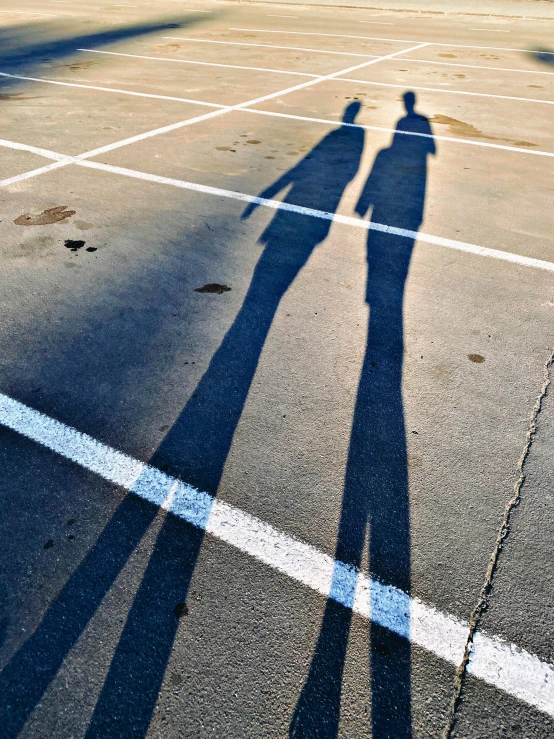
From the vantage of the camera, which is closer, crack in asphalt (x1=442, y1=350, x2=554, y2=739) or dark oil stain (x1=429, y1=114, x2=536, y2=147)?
crack in asphalt (x1=442, y1=350, x2=554, y2=739)

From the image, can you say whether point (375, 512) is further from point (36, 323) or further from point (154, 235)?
point (154, 235)

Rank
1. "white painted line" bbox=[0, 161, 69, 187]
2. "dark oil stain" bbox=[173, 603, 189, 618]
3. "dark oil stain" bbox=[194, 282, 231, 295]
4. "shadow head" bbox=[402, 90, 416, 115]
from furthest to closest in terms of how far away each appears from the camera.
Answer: "shadow head" bbox=[402, 90, 416, 115] < "white painted line" bbox=[0, 161, 69, 187] < "dark oil stain" bbox=[194, 282, 231, 295] < "dark oil stain" bbox=[173, 603, 189, 618]

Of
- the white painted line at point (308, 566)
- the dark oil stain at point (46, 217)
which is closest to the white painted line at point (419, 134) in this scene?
the dark oil stain at point (46, 217)

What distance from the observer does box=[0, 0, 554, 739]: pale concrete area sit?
2168mm

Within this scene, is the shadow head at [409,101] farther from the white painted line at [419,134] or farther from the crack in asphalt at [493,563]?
the crack in asphalt at [493,563]

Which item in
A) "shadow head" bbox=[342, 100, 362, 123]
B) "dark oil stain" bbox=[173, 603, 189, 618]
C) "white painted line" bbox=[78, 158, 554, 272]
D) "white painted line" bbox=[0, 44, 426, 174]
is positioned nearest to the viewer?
"dark oil stain" bbox=[173, 603, 189, 618]

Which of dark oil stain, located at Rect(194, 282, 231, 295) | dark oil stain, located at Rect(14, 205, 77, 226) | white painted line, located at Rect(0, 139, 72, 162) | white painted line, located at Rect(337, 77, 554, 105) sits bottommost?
dark oil stain, located at Rect(194, 282, 231, 295)

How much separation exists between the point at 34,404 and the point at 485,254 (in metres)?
4.34

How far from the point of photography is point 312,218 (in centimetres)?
592

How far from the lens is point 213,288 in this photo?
470 cm

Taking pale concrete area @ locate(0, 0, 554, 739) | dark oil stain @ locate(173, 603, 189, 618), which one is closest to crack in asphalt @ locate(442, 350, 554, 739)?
pale concrete area @ locate(0, 0, 554, 739)

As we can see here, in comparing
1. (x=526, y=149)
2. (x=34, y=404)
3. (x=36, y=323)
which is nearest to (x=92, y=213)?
(x=36, y=323)

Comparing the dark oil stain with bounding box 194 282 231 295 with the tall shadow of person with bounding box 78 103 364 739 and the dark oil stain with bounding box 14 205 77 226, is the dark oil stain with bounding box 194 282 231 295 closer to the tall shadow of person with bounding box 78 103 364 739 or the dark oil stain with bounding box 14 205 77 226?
the tall shadow of person with bounding box 78 103 364 739

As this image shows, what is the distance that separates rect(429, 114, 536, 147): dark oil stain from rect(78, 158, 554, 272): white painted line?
4.00 m
